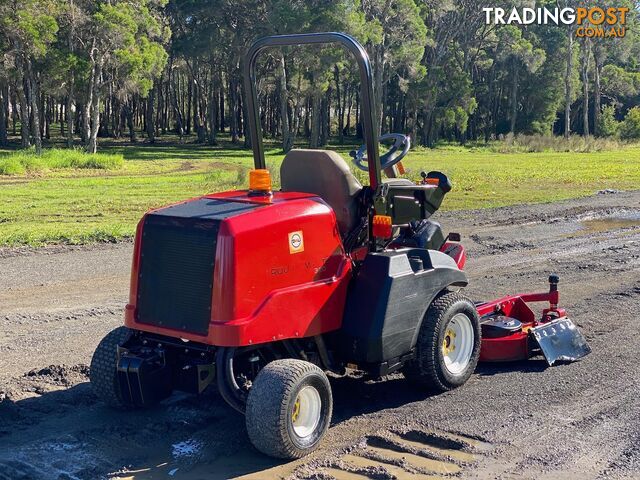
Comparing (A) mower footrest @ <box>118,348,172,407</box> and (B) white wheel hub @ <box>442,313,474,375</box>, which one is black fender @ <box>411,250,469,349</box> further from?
(A) mower footrest @ <box>118,348,172,407</box>

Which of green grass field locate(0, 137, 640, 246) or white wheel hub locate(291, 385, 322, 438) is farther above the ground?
green grass field locate(0, 137, 640, 246)

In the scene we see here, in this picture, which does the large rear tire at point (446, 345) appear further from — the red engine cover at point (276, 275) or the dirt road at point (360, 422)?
the red engine cover at point (276, 275)

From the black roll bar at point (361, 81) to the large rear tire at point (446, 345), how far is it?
3.56ft

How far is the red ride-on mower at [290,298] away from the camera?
4.95 metres

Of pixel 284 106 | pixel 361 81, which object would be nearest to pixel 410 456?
pixel 361 81

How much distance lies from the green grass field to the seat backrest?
A: 26.1 ft

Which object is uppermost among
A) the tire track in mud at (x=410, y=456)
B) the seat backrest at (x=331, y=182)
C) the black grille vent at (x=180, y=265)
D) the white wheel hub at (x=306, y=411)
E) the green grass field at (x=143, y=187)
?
the seat backrest at (x=331, y=182)

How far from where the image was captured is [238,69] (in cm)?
5478

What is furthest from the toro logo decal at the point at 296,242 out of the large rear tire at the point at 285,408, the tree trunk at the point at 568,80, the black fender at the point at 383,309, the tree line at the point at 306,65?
the tree trunk at the point at 568,80

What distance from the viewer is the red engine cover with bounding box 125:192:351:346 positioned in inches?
193

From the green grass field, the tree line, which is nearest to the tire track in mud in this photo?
the green grass field

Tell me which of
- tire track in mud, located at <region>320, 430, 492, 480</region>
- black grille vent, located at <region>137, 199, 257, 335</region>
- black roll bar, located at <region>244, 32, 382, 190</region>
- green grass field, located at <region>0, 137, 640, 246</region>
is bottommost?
tire track in mud, located at <region>320, 430, 492, 480</region>

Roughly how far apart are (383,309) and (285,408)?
1.08 meters

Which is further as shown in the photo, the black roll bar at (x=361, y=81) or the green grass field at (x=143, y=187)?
the green grass field at (x=143, y=187)
